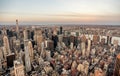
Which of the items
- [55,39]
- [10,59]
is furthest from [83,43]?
[10,59]

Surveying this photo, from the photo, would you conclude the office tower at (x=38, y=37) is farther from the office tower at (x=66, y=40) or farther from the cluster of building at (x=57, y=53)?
the office tower at (x=66, y=40)

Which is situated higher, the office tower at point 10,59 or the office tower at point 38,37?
the office tower at point 38,37

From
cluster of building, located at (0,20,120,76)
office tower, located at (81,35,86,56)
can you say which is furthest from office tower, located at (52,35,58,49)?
office tower, located at (81,35,86,56)

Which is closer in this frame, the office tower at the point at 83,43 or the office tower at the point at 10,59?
the office tower at the point at 10,59

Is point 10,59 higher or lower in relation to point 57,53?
higher

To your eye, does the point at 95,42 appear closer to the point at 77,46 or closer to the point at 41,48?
the point at 77,46

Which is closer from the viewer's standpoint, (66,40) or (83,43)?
(83,43)

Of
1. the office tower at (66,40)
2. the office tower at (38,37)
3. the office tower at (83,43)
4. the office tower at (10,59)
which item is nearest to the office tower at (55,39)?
the office tower at (66,40)

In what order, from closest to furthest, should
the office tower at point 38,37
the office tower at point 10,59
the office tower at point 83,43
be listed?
the office tower at point 10,59 < the office tower at point 83,43 < the office tower at point 38,37

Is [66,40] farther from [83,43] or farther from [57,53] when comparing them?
[57,53]
